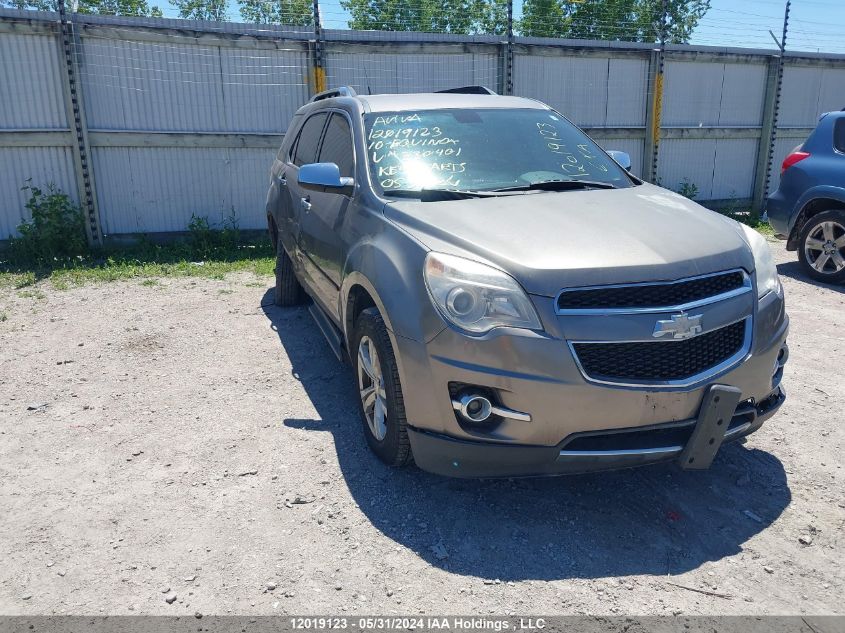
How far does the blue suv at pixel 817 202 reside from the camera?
7359 mm

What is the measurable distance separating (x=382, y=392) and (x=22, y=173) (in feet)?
24.1

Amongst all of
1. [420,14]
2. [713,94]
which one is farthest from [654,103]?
[420,14]

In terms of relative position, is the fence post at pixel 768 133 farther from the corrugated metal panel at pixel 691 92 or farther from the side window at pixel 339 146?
the side window at pixel 339 146

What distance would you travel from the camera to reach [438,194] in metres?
3.71

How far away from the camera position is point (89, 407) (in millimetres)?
4504

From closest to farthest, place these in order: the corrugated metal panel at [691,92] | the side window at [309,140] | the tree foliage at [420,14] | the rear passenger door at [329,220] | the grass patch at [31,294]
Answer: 1. the rear passenger door at [329,220]
2. the side window at [309,140]
3. the grass patch at [31,294]
4. the tree foliage at [420,14]
5. the corrugated metal panel at [691,92]

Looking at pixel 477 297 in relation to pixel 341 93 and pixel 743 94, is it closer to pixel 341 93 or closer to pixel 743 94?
pixel 341 93

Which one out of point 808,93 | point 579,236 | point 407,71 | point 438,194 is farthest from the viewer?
point 808,93

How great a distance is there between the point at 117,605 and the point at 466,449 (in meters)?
1.49

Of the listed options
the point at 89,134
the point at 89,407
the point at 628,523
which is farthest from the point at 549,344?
the point at 89,134

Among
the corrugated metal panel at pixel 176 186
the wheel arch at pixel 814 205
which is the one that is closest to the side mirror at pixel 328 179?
the wheel arch at pixel 814 205

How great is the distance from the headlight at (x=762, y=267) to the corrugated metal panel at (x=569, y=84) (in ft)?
25.2

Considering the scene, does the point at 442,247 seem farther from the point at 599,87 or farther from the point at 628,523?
the point at 599,87

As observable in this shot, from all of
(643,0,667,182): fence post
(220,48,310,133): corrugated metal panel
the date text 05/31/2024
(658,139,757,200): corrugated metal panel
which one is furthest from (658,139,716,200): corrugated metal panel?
the date text 05/31/2024
